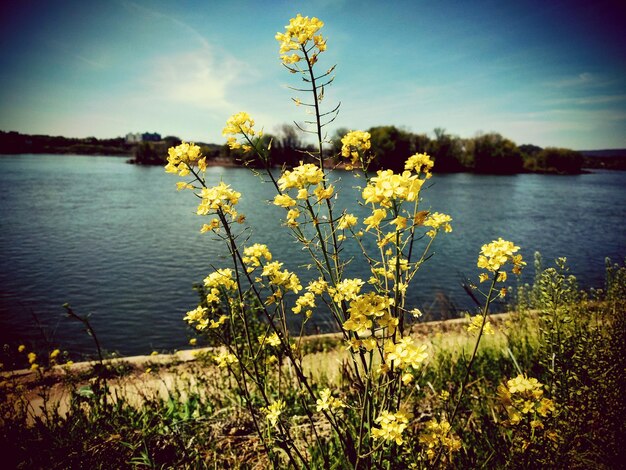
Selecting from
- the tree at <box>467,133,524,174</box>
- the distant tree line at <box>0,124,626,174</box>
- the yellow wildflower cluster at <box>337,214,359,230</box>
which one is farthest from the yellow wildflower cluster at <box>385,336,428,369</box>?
the tree at <box>467,133,524,174</box>

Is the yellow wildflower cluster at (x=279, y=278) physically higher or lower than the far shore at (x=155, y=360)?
higher

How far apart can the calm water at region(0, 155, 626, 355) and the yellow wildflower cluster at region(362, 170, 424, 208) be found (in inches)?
76.2

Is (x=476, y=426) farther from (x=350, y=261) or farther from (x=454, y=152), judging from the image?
(x=454, y=152)

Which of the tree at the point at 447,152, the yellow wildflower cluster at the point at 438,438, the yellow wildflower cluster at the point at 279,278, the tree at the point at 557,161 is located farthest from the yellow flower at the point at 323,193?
the tree at the point at 557,161

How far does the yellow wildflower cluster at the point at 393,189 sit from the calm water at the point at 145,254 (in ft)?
6.35

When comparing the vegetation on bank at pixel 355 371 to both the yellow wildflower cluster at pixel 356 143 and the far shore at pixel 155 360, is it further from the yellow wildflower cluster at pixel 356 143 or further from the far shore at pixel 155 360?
the far shore at pixel 155 360

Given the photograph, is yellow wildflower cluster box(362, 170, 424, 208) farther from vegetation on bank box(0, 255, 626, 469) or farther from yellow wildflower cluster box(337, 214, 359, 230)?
vegetation on bank box(0, 255, 626, 469)

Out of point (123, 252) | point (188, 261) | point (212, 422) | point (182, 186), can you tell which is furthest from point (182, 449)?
point (123, 252)

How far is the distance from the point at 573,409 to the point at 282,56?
3.19 metres

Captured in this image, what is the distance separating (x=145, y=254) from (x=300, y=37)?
15.6 meters

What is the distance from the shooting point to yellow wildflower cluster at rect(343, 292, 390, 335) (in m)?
1.57

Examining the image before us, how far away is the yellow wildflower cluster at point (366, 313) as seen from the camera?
5.16 ft

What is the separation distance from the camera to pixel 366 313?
5.29 feet

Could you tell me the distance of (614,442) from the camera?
2.24 meters
